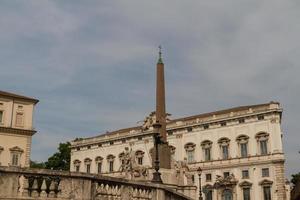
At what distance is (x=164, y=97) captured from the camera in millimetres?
39000

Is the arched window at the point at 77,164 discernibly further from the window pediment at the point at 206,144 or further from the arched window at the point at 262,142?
the arched window at the point at 262,142

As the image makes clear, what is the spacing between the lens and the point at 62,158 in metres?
81.7

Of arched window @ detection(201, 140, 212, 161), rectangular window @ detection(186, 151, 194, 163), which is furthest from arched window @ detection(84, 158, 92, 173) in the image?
arched window @ detection(201, 140, 212, 161)

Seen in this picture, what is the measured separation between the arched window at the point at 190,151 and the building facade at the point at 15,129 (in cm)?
2351

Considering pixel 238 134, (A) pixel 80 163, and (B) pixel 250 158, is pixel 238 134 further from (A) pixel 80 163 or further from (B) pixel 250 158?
(A) pixel 80 163

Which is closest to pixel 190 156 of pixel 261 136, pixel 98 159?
pixel 261 136

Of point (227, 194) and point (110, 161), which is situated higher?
point (110, 161)

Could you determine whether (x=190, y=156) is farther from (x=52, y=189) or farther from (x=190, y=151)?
(x=52, y=189)

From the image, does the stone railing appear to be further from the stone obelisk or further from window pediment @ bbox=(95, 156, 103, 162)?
window pediment @ bbox=(95, 156, 103, 162)

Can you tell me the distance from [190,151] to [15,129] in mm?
26406

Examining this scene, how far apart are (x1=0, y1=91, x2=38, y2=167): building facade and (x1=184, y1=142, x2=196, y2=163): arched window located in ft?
77.1

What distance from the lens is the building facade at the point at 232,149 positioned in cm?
5709

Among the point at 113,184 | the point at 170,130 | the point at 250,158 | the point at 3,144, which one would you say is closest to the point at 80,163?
the point at 170,130

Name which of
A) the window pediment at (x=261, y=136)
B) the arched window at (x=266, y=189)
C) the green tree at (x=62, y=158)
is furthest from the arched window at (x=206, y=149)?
the green tree at (x=62, y=158)
